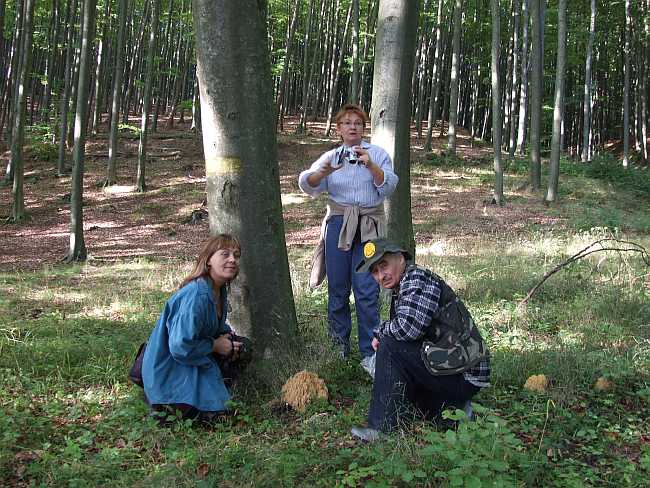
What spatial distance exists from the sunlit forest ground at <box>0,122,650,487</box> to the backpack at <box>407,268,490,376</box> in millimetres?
365

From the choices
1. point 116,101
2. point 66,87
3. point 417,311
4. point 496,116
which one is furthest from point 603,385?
point 66,87

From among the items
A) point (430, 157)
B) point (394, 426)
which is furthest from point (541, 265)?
point (430, 157)

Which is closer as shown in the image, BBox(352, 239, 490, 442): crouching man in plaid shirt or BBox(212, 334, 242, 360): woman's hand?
BBox(352, 239, 490, 442): crouching man in plaid shirt

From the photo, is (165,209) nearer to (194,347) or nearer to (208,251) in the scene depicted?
(208,251)

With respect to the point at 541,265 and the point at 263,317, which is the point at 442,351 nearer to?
the point at 263,317

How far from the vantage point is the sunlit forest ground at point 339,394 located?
317 centimetres

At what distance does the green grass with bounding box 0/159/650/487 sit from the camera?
314 cm

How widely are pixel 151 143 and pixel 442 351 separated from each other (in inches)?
1075

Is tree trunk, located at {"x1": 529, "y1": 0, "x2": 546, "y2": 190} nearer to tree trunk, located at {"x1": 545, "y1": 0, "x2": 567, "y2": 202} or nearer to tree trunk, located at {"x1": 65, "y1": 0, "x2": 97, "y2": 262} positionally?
tree trunk, located at {"x1": 545, "y1": 0, "x2": 567, "y2": 202}

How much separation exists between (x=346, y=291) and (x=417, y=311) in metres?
1.41

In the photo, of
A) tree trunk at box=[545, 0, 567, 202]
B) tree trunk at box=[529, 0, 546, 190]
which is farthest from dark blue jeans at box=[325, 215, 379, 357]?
tree trunk at box=[529, 0, 546, 190]

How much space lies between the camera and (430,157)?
2473cm

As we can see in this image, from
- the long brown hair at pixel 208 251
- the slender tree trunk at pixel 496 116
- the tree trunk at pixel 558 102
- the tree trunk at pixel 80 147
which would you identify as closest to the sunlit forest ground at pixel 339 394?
the tree trunk at pixel 80 147

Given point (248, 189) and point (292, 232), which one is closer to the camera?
point (248, 189)
